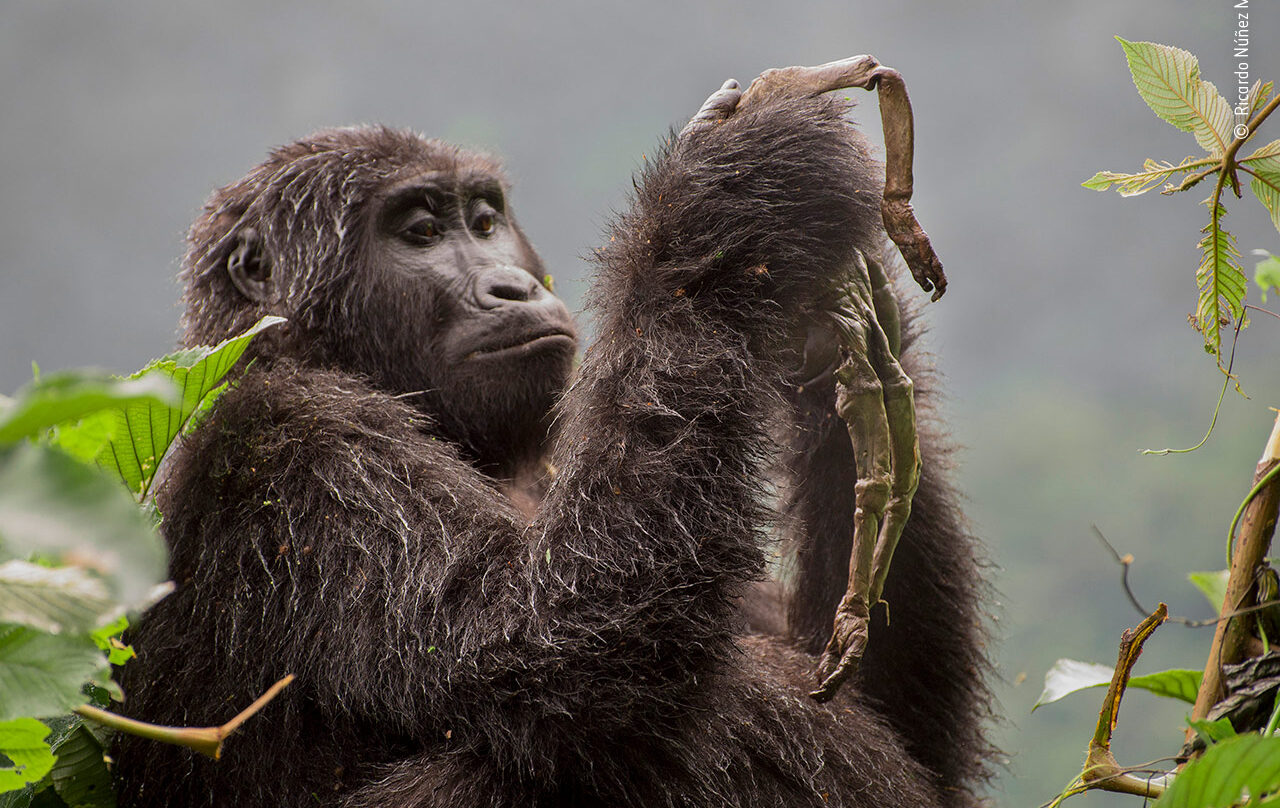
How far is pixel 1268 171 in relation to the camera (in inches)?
54.0

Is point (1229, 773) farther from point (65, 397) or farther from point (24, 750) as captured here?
point (24, 750)

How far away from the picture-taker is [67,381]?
22.6 inches

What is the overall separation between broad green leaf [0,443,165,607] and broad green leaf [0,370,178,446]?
0.02 meters

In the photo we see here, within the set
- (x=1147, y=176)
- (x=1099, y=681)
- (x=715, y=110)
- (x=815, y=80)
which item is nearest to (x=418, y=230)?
(x=715, y=110)

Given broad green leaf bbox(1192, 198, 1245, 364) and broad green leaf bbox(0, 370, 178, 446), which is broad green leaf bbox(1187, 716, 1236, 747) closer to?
broad green leaf bbox(1192, 198, 1245, 364)

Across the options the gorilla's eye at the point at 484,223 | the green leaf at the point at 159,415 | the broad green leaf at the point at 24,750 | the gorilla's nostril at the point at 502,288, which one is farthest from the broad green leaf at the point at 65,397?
the gorilla's eye at the point at 484,223

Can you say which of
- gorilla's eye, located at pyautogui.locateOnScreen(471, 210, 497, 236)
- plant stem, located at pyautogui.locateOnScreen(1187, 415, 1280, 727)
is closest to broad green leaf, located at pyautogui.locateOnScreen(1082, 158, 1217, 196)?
plant stem, located at pyautogui.locateOnScreen(1187, 415, 1280, 727)

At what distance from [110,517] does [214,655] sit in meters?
1.43

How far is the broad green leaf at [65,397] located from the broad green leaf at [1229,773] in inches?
36.1

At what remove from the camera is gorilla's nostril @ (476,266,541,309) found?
233 cm

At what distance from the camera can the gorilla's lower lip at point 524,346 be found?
89.7 inches

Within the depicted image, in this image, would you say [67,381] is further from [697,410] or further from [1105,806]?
[1105,806]

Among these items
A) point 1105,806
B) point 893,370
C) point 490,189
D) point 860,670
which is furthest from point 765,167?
point 1105,806

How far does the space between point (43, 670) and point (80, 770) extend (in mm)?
851
